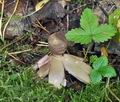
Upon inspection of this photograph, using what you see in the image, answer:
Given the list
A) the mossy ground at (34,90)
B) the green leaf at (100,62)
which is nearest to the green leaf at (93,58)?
the green leaf at (100,62)

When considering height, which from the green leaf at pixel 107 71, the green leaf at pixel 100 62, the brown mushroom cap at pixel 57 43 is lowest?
the green leaf at pixel 107 71

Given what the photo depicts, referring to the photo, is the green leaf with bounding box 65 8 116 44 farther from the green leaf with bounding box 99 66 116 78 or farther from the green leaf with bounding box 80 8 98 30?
the green leaf with bounding box 99 66 116 78

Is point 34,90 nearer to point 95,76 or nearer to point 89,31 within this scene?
point 95,76

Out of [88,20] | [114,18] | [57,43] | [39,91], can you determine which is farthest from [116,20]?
[39,91]

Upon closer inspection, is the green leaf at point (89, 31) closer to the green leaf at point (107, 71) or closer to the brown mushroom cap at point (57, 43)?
the brown mushroom cap at point (57, 43)

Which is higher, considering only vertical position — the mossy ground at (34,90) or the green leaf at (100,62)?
the green leaf at (100,62)
